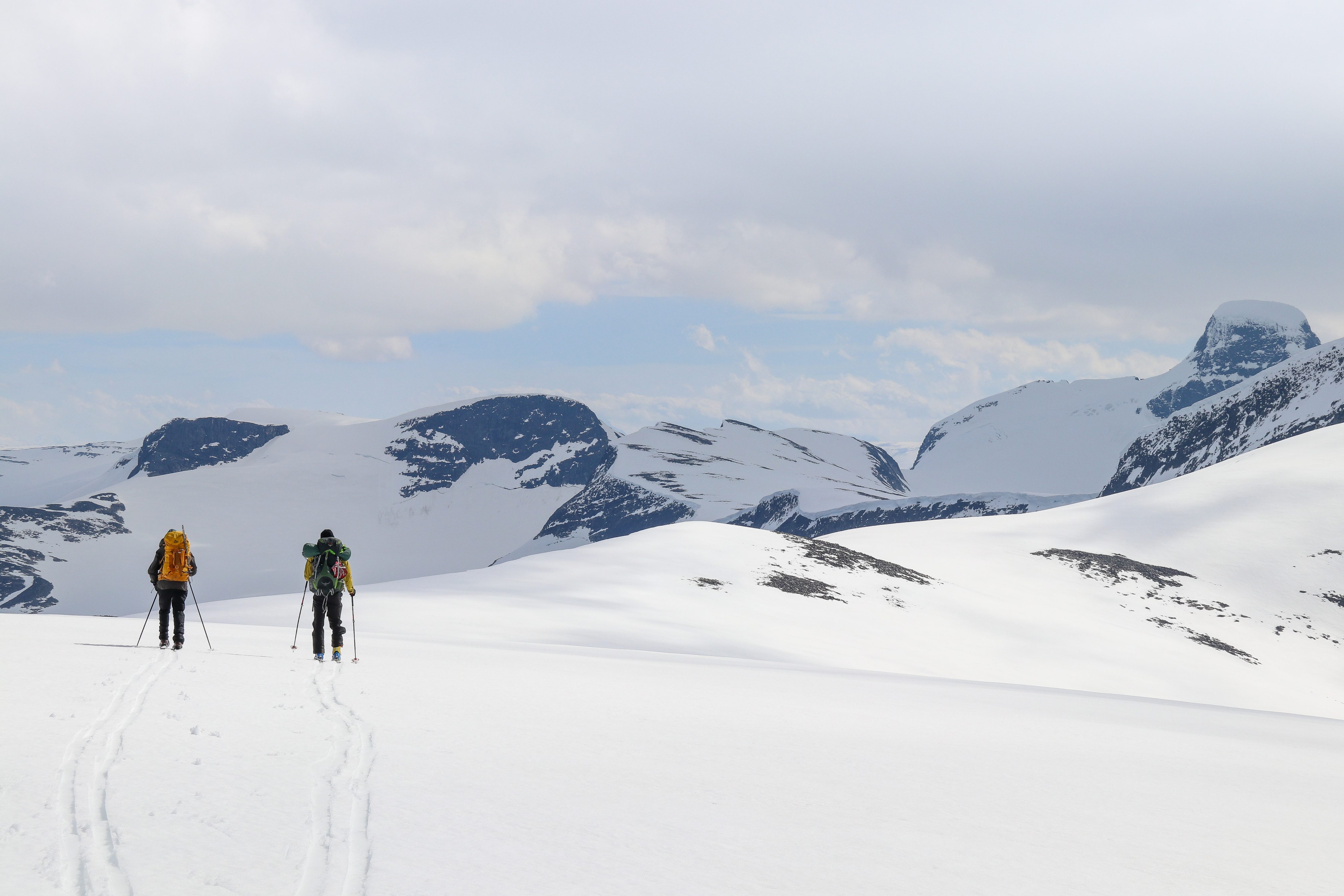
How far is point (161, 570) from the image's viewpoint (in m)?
18.5

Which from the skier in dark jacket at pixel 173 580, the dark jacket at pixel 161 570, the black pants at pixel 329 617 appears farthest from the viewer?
the dark jacket at pixel 161 570

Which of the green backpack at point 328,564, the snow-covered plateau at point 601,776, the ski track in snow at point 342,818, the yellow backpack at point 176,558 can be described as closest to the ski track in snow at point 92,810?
the snow-covered plateau at point 601,776

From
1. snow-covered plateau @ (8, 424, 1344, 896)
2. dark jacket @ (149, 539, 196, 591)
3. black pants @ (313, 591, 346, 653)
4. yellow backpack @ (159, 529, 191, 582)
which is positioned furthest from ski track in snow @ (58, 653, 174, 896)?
yellow backpack @ (159, 529, 191, 582)

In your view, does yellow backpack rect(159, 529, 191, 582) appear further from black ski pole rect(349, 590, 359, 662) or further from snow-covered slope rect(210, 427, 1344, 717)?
snow-covered slope rect(210, 427, 1344, 717)

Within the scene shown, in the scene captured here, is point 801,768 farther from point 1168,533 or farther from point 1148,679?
point 1168,533

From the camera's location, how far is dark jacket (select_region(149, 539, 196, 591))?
17828 millimetres

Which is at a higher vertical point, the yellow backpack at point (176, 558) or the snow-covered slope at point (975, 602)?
the yellow backpack at point (176, 558)

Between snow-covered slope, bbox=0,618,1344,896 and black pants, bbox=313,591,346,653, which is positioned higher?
black pants, bbox=313,591,346,653

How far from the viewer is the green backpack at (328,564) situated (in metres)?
16.8

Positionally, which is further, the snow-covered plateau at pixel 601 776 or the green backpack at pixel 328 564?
the green backpack at pixel 328 564

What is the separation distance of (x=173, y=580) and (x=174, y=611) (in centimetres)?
76

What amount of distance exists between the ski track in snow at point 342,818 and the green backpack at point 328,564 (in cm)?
672

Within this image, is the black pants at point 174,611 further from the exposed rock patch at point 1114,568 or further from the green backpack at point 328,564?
the exposed rock patch at point 1114,568

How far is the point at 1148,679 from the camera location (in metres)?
39.9
